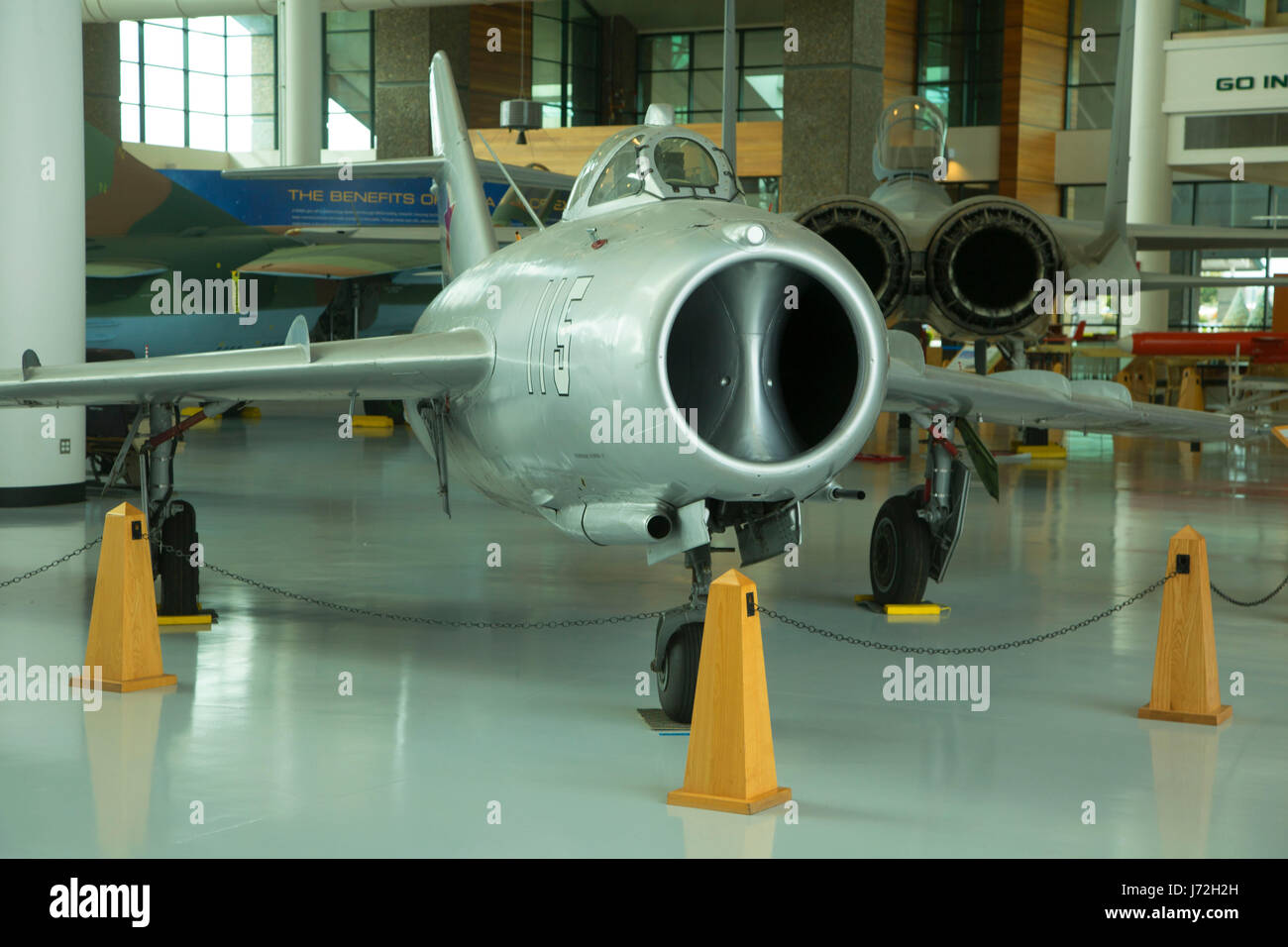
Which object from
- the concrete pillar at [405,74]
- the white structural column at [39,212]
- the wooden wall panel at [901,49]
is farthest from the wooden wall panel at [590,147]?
the white structural column at [39,212]

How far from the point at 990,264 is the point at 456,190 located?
325 inches

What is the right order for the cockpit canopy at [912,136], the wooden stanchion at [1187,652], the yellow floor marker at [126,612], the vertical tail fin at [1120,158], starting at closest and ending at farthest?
the wooden stanchion at [1187,652], the yellow floor marker at [126,612], the vertical tail fin at [1120,158], the cockpit canopy at [912,136]

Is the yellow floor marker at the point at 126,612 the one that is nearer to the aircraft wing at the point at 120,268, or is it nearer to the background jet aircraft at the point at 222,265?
the background jet aircraft at the point at 222,265

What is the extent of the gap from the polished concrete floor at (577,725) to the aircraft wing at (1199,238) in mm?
9787

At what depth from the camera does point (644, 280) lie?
5422 millimetres

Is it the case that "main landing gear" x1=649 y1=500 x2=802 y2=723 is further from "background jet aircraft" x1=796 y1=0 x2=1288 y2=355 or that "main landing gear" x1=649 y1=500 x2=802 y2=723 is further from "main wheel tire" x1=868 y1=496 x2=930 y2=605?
"background jet aircraft" x1=796 y1=0 x2=1288 y2=355

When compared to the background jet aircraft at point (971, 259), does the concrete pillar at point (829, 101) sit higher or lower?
higher

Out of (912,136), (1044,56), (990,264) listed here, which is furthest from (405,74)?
(1044,56)

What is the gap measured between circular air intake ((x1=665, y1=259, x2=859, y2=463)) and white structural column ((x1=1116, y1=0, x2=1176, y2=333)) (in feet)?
90.4

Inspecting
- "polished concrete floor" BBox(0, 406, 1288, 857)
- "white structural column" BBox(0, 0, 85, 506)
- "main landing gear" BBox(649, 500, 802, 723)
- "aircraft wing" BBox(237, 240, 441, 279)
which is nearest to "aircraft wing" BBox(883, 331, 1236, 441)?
"polished concrete floor" BBox(0, 406, 1288, 857)

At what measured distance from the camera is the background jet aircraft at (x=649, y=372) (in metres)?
5.42

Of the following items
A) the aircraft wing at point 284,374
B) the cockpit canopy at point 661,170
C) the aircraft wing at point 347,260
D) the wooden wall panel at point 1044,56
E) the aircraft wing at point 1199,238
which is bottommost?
the aircraft wing at point 284,374

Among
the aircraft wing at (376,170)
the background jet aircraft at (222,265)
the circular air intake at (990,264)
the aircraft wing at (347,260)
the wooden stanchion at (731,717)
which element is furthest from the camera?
the aircraft wing at (347,260)
